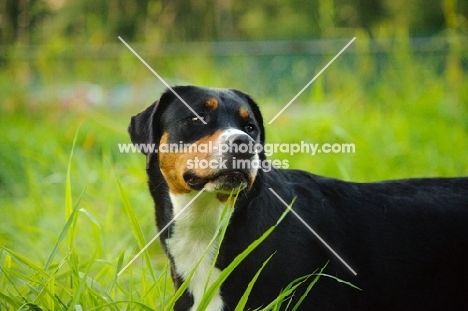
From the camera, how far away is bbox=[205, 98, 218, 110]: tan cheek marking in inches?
119

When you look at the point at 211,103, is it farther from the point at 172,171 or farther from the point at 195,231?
the point at 195,231

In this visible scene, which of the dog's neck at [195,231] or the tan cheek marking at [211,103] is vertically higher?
the tan cheek marking at [211,103]

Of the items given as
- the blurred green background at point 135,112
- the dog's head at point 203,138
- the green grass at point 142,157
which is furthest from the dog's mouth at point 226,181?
the green grass at point 142,157

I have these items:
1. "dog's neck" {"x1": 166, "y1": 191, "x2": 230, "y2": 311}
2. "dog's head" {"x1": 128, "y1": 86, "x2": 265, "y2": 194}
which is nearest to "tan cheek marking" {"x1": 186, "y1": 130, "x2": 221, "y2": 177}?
"dog's head" {"x1": 128, "y1": 86, "x2": 265, "y2": 194}

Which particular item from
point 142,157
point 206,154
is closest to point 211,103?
point 206,154

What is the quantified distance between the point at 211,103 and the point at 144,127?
1.12ft

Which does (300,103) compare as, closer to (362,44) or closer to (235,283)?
(362,44)

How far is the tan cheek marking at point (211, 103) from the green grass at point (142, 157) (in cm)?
103

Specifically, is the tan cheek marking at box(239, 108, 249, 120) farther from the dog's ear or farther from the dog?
the dog's ear

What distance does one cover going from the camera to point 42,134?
22.6ft

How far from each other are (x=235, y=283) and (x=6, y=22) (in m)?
6.81

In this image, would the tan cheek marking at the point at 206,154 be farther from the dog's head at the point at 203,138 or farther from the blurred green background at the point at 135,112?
the blurred green background at the point at 135,112

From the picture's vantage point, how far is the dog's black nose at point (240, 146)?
105 inches

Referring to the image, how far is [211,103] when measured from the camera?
3020 mm
